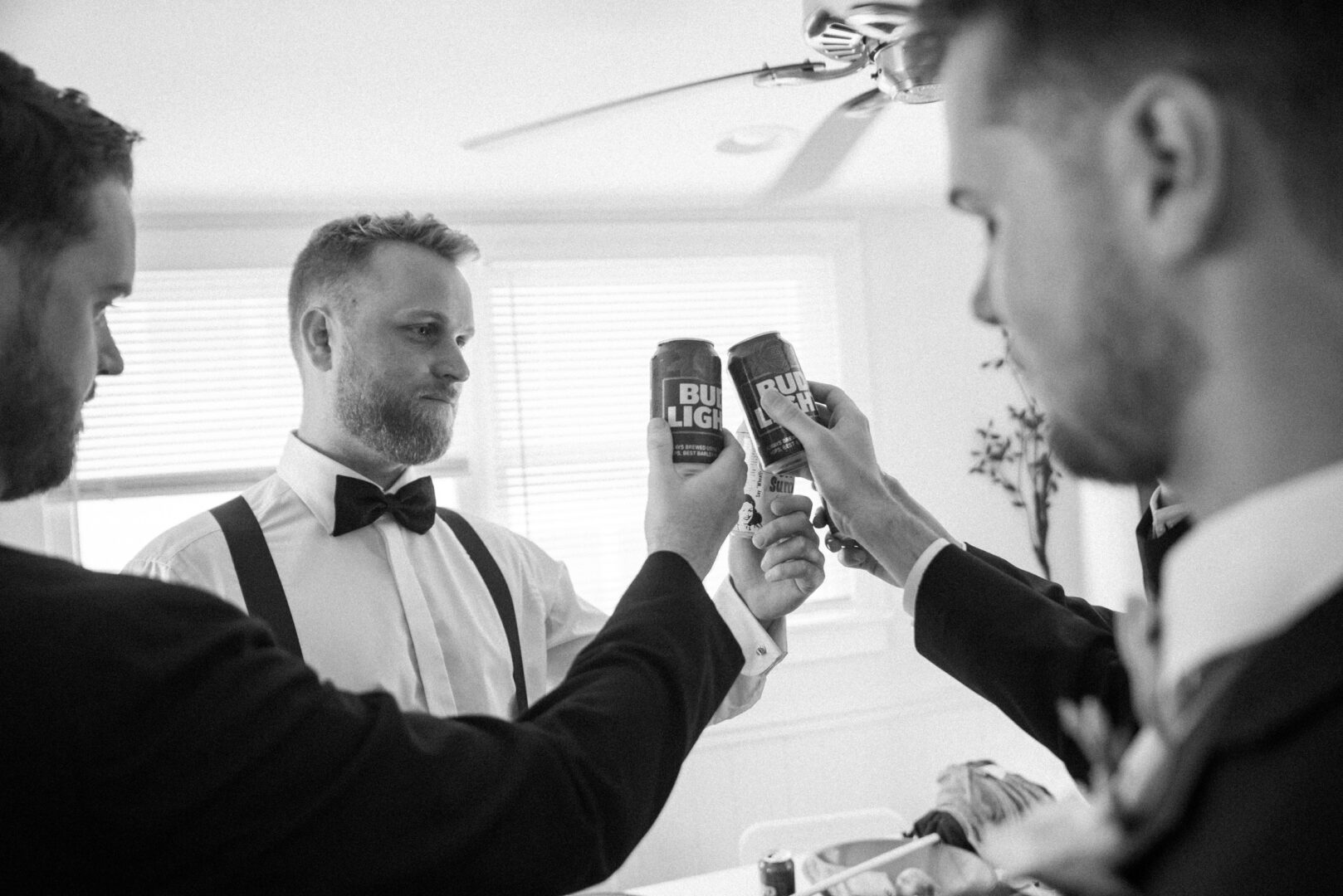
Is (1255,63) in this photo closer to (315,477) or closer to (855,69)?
(855,69)

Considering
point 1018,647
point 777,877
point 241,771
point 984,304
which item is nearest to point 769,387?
point 1018,647

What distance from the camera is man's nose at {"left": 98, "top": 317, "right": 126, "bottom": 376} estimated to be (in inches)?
40.8

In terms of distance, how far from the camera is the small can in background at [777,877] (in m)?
1.91

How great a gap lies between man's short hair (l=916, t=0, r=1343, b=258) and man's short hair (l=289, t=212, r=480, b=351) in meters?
1.70

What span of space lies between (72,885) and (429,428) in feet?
4.27

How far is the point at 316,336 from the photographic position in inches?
81.6

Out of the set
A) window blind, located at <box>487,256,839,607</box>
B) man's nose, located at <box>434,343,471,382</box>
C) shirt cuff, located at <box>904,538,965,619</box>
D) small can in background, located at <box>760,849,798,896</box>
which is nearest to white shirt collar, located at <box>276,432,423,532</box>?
man's nose, located at <box>434,343,471,382</box>

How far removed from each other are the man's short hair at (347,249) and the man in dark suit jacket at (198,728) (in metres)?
1.00

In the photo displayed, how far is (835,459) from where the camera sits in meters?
1.34

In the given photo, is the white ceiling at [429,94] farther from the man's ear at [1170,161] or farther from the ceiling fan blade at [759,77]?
the man's ear at [1170,161]

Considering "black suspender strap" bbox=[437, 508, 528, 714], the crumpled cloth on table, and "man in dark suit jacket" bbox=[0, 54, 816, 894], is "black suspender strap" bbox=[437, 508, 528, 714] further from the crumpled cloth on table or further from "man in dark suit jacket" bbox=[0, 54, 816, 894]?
"man in dark suit jacket" bbox=[0, 54, 816, 894]

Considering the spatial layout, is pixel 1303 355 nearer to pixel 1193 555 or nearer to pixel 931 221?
pixel 1193 555

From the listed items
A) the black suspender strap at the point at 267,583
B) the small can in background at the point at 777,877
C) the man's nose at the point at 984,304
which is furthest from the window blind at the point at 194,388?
the man's nose at the point at 984,304

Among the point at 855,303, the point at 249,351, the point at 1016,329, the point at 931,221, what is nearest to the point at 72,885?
the point at 1016,329
